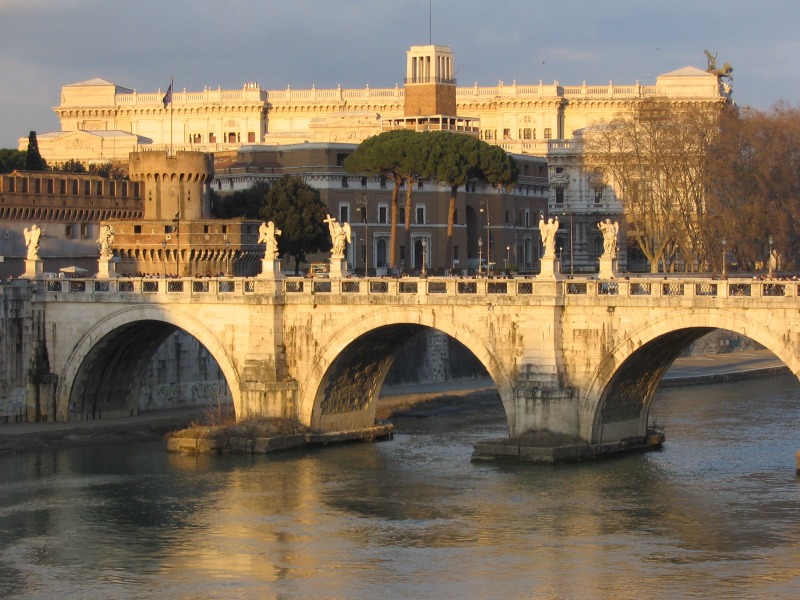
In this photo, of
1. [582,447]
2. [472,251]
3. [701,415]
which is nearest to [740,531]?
[582,447]

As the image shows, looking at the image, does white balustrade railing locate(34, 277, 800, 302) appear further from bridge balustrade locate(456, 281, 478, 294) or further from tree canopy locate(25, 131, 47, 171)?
tree canopy locate(25, 131, 47, 171)

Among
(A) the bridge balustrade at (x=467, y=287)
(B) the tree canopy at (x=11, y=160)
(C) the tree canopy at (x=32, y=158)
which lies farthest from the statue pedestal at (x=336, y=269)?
(B) the tree canopy at (x=11, y=160)

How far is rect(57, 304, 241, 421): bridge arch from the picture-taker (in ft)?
181

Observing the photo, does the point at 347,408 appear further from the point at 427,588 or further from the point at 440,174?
the point at 440,174

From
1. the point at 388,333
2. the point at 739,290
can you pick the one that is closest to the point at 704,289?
the point at 739,290

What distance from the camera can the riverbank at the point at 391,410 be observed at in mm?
54375

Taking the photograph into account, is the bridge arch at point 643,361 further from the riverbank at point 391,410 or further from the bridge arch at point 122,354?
the riverbank at point 391,410

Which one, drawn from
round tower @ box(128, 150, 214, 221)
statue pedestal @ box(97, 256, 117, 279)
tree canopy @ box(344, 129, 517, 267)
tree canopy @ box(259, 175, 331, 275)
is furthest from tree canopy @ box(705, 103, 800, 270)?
statue pedestal @ box(97, 256, 117, 279)

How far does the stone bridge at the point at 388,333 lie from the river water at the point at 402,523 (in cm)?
177

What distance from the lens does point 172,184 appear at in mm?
76125

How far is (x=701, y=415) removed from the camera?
6194 cm

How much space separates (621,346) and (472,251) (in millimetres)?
64066

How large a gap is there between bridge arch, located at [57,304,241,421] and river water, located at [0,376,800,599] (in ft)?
10.6

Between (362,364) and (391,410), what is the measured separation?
292 inches
